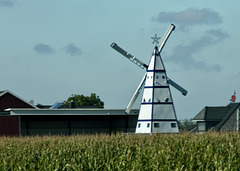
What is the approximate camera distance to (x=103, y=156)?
28.4 metres

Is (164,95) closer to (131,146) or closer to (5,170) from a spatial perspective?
(131,146)

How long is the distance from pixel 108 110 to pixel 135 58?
10.7 m

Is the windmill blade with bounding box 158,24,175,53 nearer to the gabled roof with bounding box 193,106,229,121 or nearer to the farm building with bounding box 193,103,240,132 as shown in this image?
the farm building with bounding box 193,103,240,132

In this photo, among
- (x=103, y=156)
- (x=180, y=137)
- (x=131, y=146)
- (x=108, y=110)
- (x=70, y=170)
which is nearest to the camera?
(x=70, y=170)

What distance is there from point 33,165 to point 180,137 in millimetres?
14980

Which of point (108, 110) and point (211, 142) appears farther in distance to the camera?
point (108, 110)

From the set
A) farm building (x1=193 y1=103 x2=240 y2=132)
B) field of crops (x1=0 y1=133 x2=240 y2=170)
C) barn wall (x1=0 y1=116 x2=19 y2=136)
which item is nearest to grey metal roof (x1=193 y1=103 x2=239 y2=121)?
farm building (x1=193 y1=103 x2=240 y2=132)

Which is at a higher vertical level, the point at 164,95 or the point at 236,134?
the point at 164,95

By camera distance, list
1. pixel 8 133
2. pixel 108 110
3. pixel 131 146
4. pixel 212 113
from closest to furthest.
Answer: pixel 131 146 < pixel 8 133 < pixel 108 110 < pixel 212 113

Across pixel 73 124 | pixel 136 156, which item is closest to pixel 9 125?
pixel 73 124

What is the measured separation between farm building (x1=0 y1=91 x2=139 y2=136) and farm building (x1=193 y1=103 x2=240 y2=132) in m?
14.8

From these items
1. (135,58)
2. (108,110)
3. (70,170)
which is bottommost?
(70,170)

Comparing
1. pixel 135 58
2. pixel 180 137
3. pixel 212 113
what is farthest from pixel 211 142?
pixel 212 113

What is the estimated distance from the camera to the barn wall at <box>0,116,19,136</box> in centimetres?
6194
